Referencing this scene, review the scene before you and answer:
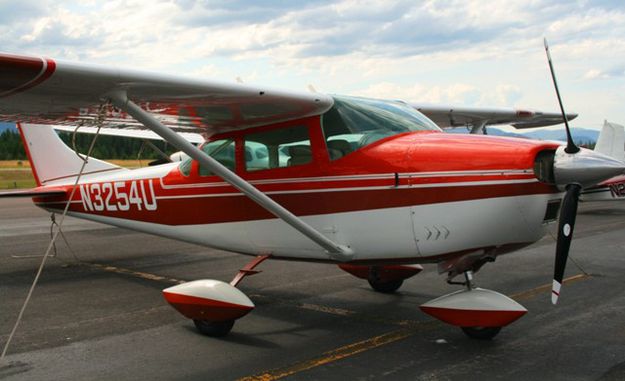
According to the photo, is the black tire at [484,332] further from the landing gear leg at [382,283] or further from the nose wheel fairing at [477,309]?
the landing gear leg at [382,283]

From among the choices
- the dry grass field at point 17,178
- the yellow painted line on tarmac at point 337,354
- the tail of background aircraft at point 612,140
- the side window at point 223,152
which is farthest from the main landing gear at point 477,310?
the tail of background aircraft at point 612,140

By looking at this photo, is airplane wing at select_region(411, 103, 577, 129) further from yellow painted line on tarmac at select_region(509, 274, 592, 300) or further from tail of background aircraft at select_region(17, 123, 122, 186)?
tail of background aircraft at select_region(17, 123, 122, 186)

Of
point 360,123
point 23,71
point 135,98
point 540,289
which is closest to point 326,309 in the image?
point 360,123

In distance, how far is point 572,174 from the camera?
4.23 meters

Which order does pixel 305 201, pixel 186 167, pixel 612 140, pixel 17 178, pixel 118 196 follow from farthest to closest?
pixel 17 178
pixel 612 140
pixel 118 196
pixel 186 167
pixel 305 201

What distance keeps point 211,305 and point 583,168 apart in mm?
3172

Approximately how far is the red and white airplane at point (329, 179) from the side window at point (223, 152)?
0.02 meters

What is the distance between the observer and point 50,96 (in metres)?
5.01

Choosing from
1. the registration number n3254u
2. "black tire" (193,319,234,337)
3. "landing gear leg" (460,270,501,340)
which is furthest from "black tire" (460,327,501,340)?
the registration number n3254u

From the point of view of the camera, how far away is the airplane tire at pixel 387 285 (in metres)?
6.95

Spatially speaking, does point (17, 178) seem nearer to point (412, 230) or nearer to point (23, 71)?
point (23, 71)

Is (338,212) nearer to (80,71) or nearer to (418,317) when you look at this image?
(418,317)

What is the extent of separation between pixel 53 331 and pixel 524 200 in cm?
425

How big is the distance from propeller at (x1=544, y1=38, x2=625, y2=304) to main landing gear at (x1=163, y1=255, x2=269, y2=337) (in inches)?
103
